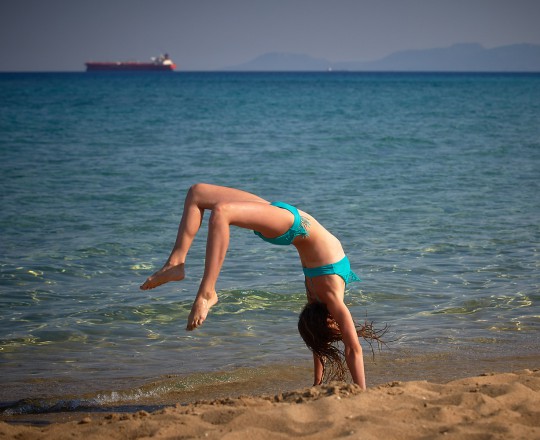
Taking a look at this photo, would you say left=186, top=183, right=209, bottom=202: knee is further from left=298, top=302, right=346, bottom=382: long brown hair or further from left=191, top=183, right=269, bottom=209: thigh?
left=298, top=302, right=346, bottom=382: long brown hair

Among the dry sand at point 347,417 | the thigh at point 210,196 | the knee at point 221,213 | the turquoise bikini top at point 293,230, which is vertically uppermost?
the thigh at point 210,196

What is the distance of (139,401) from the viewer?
18.6 ft

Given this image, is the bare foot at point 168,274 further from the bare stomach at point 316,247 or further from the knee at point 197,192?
the bare stomach at point 316,247

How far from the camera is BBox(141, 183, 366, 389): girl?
4.74 meters

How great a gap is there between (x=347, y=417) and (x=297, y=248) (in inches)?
56.5

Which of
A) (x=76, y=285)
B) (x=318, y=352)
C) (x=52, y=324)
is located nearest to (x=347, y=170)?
(x=76, y=285)

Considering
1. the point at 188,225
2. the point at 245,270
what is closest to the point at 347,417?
the point at 188,225

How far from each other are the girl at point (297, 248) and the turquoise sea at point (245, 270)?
2.64ft

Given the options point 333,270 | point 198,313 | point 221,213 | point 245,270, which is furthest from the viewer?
point 245,270

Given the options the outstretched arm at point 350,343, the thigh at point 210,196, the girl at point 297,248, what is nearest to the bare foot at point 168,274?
the girl at point 297,248

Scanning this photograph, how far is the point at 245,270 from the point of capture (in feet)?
30.3

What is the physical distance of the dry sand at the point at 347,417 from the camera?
4.02 m

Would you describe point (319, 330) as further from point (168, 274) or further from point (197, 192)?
point (197, 192)

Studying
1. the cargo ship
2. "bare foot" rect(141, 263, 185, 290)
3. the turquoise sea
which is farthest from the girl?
the cargo ship
